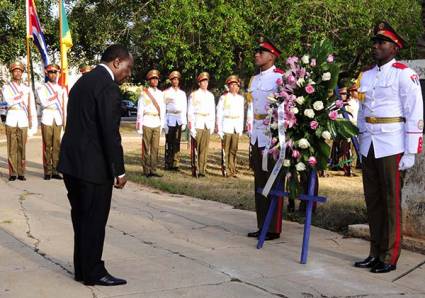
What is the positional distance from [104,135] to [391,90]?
8.53ft

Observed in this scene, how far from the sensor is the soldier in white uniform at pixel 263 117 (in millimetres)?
6723

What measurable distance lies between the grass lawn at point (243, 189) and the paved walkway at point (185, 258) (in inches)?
19.9

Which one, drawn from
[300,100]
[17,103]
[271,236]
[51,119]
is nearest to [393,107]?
[300,100]

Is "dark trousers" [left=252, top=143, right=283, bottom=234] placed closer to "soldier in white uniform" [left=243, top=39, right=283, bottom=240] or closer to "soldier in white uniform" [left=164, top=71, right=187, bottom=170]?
"soldier in white uniform" [left=243, top=39, right=283, bottom=240]

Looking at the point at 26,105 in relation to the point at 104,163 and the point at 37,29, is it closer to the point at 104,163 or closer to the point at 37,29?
the point at 37,29

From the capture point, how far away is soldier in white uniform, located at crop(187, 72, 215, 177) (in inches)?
511

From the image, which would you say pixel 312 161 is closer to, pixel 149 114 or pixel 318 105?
pixel 318 105

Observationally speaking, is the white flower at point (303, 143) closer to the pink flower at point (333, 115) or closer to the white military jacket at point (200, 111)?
the pink flower at point (333, 115)

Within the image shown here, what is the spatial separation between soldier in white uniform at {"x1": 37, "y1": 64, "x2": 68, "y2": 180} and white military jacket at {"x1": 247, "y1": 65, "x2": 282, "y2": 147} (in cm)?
597

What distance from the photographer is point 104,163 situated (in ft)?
15.9

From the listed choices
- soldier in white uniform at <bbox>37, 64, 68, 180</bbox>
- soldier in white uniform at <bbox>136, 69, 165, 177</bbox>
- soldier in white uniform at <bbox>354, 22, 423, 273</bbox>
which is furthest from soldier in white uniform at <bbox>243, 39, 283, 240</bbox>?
soldier in white uniform at <bbox>37, 64, 68, 180</bbox>

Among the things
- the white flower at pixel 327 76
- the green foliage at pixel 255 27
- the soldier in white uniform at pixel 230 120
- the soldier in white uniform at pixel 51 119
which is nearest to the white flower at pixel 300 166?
the white flower at pixel 327 76

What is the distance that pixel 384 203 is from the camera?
560 cm

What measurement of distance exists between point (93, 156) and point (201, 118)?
8374 millimetres
